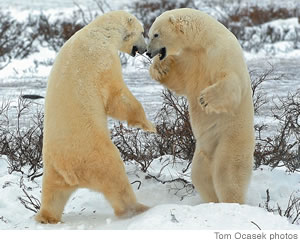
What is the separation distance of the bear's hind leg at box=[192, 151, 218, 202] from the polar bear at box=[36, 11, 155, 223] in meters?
0.58

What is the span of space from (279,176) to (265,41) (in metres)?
9.79

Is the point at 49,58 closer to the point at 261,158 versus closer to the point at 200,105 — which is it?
the point at 261,158

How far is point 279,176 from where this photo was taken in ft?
15.9

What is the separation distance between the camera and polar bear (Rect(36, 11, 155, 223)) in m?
3.61

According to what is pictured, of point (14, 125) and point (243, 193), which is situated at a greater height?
point (243, 193)

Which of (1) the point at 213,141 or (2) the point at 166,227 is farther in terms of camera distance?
(1) the point at 213,141

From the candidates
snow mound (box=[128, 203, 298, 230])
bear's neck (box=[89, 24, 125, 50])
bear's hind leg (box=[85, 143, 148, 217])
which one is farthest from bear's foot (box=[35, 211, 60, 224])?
bear's neck (box=[89, 24, 125, 50])

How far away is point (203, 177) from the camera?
166 inches

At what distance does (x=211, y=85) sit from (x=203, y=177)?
70 centimetres

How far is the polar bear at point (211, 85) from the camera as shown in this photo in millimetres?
3910

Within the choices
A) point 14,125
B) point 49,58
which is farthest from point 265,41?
point 14,125

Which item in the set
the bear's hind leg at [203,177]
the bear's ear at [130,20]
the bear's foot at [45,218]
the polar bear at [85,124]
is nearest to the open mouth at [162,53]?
the bear's ear at [130,20]

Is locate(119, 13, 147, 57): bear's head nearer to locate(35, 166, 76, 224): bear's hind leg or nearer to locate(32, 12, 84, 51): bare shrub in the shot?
locate(35, 166, 76, 224): bear's hind leg

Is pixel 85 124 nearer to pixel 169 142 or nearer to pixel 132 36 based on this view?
pixel 132 36
